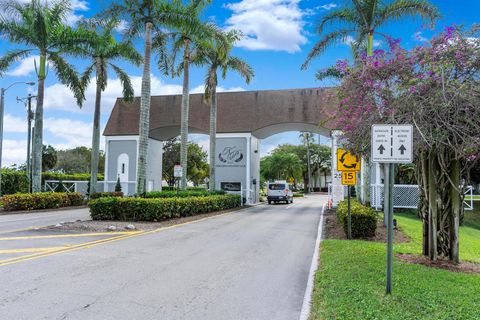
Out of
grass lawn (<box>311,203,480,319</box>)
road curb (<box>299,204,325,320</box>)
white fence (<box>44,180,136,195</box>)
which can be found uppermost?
white fence (<box>44,180,136,195</box>)

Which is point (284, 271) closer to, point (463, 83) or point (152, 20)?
point (463, 83)

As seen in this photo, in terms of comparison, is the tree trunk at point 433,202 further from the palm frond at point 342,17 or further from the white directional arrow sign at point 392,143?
the palm frond at point 342,17

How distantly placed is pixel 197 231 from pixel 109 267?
6441 mm

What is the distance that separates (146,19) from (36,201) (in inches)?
489

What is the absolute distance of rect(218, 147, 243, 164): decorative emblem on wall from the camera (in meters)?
32.9

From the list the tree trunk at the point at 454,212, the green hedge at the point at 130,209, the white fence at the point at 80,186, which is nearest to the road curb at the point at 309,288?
the tree trunk at the point at 454,212

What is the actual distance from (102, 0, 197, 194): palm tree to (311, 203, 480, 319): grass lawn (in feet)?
37.5

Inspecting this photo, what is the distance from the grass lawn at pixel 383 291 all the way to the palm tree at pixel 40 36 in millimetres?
19681

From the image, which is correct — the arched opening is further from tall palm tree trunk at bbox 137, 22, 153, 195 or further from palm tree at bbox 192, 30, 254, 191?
tall palm tree trunk at bbox 137, 22, 153, 195

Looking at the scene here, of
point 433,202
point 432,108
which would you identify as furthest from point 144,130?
point 432,108

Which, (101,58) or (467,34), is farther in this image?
(101,58)

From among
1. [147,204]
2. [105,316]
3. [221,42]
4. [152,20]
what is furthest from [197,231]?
[221,42]

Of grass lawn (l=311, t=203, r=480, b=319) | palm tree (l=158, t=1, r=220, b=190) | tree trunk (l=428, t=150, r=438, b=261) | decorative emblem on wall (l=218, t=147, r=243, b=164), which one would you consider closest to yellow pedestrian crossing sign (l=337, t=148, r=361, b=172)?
tree trunk (l=428, t=150, r=438, b=261)

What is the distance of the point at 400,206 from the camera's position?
83.5 ft
